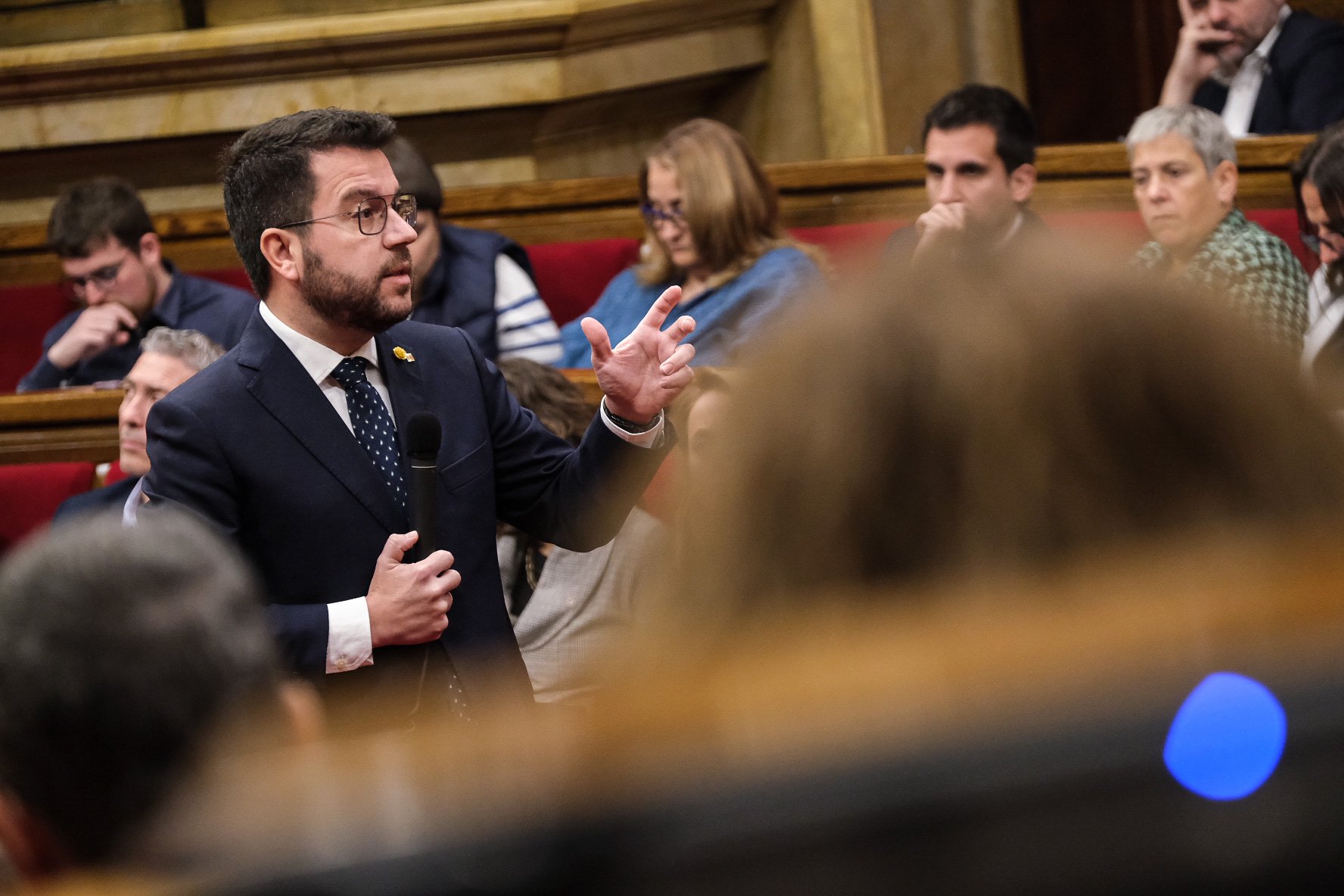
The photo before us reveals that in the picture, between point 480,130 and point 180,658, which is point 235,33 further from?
point 180,658

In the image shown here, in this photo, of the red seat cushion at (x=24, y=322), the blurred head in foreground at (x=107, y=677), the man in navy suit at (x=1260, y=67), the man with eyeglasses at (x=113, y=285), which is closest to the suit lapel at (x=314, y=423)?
the blurred head in foreground at (x=107, y=677)

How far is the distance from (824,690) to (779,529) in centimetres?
14

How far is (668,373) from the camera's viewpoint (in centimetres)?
173

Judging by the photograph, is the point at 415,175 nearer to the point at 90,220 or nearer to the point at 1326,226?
the point at 90,220

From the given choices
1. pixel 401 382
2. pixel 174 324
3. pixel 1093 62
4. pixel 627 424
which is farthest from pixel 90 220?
pixel 1093 62

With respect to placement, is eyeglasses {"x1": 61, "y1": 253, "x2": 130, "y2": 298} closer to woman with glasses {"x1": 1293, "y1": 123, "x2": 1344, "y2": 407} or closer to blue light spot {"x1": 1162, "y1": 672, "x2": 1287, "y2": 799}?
woman with glasses {"x1": 1293, "y1": 123, "x2": 1344, "y2": 407}

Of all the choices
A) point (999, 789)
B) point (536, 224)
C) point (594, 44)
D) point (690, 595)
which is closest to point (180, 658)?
point (690, 595)

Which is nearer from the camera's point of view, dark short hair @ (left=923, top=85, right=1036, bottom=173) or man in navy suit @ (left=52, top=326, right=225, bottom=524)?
man in navy suit @ (left=52, top=326, right=225, bottom=524)

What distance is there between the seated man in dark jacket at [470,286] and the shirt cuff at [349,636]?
176cm

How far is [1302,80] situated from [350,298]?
2.39 meters

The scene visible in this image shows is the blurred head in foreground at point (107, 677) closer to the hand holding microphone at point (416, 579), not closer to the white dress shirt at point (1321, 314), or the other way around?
the hand holding microphone at point (416, 579)

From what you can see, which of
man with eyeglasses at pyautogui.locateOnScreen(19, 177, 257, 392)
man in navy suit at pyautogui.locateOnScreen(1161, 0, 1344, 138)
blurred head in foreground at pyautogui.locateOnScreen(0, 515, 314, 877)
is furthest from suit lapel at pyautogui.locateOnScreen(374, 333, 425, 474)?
man in navy suit at pyautogui.locateOnScreen(1161, 0, 1344, 138)

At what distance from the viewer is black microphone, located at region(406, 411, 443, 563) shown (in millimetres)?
1606

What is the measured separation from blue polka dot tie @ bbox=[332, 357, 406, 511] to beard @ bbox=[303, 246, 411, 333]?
6 centimetres
